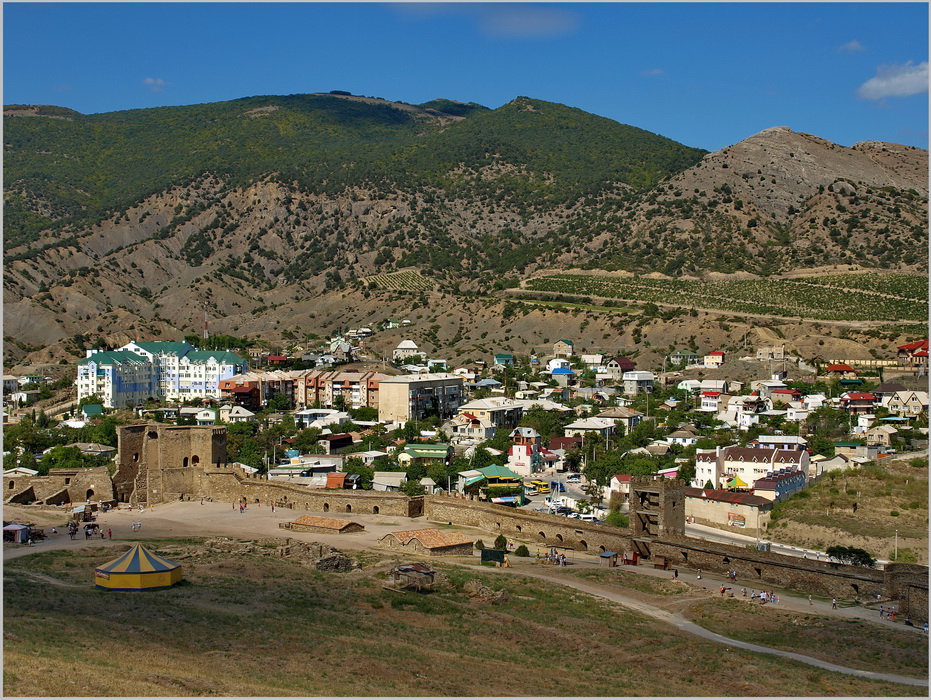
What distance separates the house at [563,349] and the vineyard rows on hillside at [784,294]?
1477 cm

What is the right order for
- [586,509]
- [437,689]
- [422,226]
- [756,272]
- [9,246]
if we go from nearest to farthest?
[437,689] → [586,509] → [756,272] → [9,246] → [422,226]

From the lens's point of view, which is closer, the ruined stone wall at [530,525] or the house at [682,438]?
the ruined stone wall at [530,525]

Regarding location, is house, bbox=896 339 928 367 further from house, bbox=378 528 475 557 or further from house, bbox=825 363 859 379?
house, bbox=378 528 475 557

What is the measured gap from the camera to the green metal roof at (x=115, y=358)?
249ft

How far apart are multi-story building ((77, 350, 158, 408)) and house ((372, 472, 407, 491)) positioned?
103 ft

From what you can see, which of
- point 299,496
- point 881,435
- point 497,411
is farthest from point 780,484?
point 497,411

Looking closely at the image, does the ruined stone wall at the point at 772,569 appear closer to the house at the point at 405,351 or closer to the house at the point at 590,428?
the house at the point at 590,428

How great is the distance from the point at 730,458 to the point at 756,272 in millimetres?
71745

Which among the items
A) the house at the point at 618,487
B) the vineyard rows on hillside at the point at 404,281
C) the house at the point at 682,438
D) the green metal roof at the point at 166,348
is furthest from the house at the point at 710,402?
the vineyard rows on hillside at the point at 404,281

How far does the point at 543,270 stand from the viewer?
134 m

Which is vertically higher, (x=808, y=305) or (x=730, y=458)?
(x=808, y=305)

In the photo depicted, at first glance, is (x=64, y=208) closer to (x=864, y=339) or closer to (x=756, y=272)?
(x=756, y=272)

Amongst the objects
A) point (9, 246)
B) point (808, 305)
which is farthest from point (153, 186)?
point (808, 305)

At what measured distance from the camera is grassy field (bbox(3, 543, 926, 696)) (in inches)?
725
